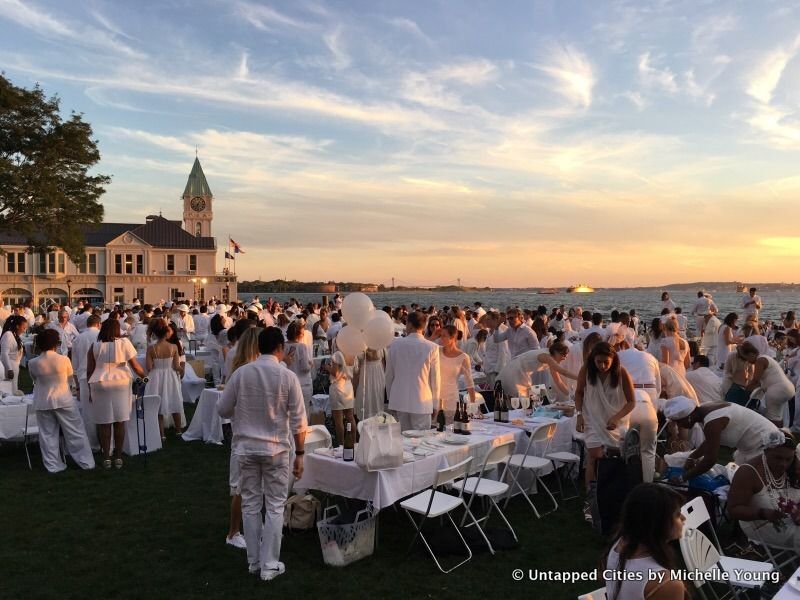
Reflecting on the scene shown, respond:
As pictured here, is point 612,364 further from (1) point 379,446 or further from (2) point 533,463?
(1) point 379,446

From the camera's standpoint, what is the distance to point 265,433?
4.26m

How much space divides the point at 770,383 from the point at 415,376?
4352 mm

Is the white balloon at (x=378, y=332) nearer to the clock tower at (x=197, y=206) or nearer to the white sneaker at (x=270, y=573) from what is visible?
the white sneaker at (x=270, y=573)

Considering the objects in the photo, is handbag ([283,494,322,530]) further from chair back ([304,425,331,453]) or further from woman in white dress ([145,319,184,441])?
woman in white dress ([145,319,184,441])

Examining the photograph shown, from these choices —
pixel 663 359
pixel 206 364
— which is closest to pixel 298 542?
pixel 663 359

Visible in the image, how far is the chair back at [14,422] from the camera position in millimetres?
7102

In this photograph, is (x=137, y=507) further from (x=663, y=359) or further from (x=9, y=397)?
(x=663, y=359)

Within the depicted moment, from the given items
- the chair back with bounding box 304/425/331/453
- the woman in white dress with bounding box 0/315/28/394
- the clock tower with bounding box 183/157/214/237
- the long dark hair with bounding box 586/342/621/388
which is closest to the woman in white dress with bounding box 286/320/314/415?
the chair back with bounding box 304/425/331/453

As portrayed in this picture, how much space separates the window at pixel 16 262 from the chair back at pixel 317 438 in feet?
179

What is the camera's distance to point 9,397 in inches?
294

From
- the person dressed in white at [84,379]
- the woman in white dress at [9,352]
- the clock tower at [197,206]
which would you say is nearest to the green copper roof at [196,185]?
the clock tower at [197,206]

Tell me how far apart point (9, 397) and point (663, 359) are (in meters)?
8.98

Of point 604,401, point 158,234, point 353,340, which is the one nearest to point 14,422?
point 353,340

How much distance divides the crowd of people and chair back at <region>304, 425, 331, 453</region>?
0.43 m
